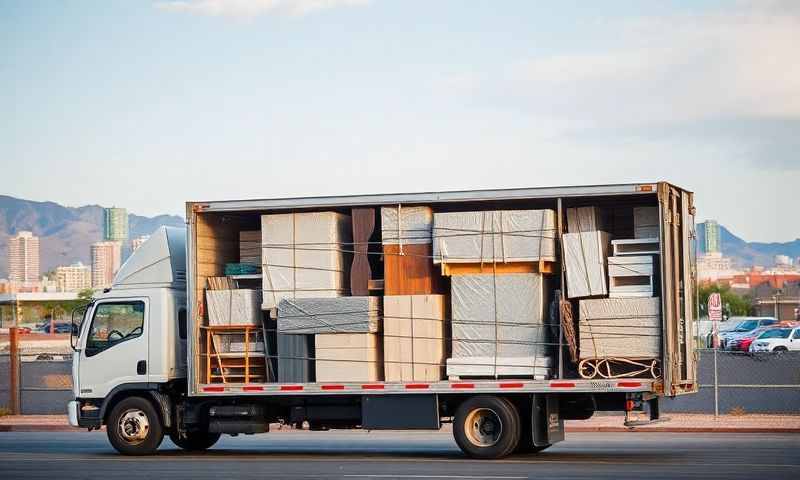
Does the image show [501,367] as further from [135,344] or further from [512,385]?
[135,344]

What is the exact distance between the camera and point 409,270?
60.2ft

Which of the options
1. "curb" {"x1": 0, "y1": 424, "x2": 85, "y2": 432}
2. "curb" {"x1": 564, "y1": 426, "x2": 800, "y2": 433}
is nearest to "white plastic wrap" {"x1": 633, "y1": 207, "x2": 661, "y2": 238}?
"curb" {"x1": 564, "y1": 426, "x2": 800, "y2": 433}

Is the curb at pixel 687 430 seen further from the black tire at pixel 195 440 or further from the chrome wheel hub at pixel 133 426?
the chrome wheel hub at pixel 133 426

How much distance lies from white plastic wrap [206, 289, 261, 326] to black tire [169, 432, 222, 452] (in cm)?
213

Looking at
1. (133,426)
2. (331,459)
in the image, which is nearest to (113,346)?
(133,426)

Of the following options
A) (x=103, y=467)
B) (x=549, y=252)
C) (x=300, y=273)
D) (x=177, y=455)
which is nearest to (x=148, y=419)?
(x=177, y=455)

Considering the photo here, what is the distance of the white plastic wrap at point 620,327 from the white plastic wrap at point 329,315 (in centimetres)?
309

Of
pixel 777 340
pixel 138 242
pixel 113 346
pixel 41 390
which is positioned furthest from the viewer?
pixel 138 242

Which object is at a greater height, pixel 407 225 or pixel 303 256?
pixel 407 225

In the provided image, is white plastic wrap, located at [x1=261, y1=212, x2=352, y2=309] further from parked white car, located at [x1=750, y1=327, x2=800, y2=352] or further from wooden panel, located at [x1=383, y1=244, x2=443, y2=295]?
parked white car, located at [x1=750, y1=327, x2=800, y2=352]

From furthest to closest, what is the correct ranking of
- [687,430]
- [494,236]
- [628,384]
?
1. [687,430]
2. [494,236]
3. [628,384]

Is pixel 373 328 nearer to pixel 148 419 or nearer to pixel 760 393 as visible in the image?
pixel 148 419

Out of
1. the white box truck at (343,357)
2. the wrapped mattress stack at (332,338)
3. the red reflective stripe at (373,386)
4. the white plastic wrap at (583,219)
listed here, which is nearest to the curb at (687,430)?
the white box truck at (343,357)

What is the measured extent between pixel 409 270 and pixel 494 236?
140 centimetres
